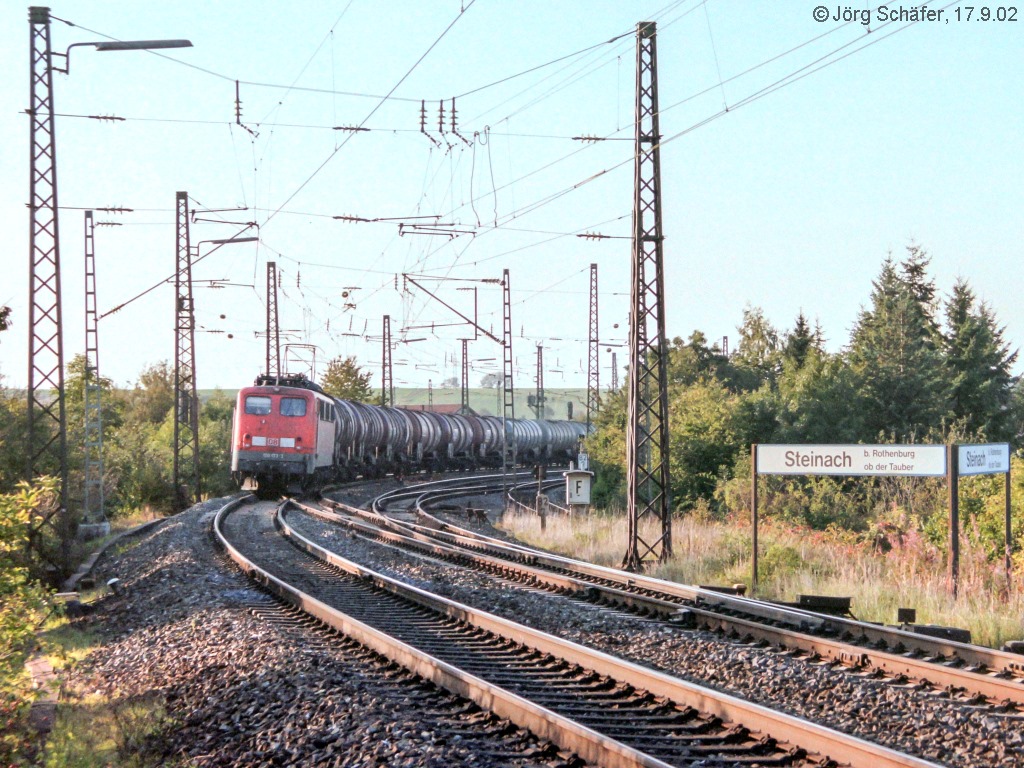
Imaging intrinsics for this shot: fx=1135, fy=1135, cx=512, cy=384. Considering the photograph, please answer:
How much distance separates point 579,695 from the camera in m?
7.71

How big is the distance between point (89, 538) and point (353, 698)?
20.9 meters

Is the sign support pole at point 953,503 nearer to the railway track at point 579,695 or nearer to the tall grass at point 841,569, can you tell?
the tall grass at point 841,569

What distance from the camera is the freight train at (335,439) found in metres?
31.7

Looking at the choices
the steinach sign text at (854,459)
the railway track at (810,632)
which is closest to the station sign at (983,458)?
the steinach sign text at (854,459)

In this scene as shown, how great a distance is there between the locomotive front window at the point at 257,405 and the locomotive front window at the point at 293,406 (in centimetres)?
48

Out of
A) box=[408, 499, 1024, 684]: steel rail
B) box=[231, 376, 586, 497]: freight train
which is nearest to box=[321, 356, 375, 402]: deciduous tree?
box=[231, 376, 586, 497]: freight train

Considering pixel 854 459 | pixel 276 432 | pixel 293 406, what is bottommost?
pixel 276 432

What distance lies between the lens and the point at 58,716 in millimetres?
9070

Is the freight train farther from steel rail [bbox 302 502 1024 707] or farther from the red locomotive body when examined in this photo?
steel rail [bbox 302 502 1024 707]

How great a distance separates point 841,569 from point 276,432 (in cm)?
2031

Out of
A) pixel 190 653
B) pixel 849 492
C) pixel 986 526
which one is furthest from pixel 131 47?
pixel 849 492

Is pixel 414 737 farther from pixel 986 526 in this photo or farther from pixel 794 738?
pixel 986 526

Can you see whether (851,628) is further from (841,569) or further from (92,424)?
(92,424)

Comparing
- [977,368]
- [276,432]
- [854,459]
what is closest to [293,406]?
[276,432]
